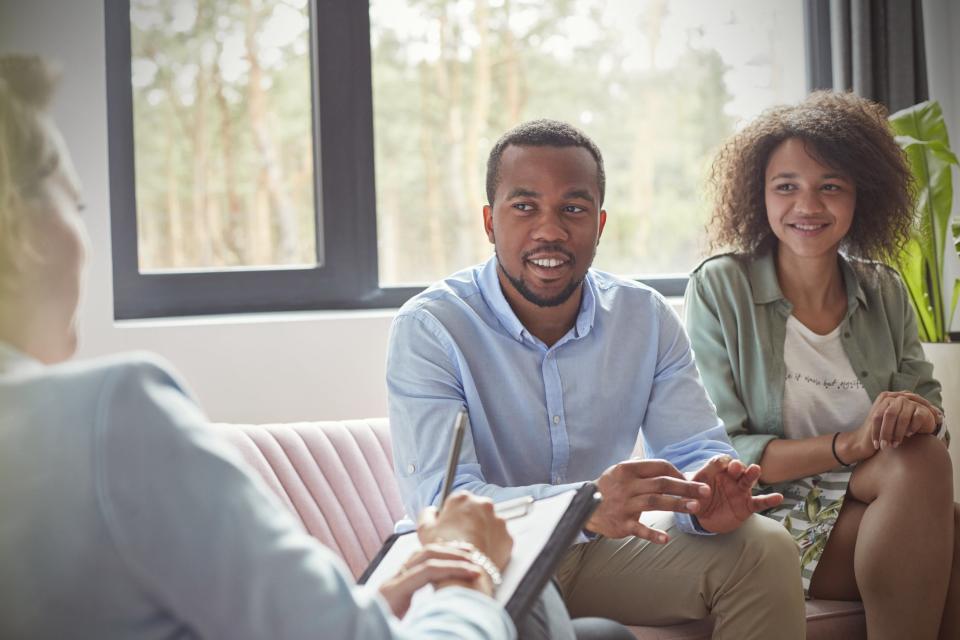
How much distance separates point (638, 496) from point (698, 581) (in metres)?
0.30

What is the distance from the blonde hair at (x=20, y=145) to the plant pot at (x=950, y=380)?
8.32 ft

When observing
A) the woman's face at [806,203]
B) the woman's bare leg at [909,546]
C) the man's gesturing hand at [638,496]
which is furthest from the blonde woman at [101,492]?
the woman's face at [806,203]

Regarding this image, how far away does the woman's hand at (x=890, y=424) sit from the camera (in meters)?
2.20

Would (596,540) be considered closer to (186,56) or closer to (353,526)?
(353,526)

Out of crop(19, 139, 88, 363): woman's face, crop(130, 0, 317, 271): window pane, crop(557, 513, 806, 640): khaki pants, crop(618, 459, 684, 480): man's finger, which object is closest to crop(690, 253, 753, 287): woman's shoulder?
crop(557, 513, 806, 640): khaki pants

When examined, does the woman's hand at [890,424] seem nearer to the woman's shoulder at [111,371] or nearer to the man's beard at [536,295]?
the man's beard at [536,295]

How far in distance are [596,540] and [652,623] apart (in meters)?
0.19

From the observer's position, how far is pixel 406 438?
1960 mm

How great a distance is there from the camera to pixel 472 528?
3.67 feet

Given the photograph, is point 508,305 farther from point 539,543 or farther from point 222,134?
point 222,134

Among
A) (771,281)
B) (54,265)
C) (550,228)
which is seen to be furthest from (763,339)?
(54,265)

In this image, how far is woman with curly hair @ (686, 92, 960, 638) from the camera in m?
2.18

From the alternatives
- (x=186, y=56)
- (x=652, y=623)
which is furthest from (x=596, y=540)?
(x=186, y=56)

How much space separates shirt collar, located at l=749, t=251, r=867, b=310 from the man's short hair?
0.53 meters
